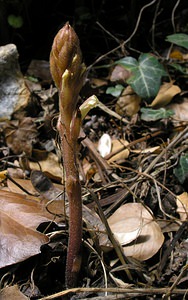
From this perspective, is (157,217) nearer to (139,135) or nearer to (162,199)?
(162,199)

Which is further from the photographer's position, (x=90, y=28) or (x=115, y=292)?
(x=90, y=28)

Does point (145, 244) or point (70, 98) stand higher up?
point (70, 98)

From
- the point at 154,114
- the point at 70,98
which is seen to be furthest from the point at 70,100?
the point at 154,114

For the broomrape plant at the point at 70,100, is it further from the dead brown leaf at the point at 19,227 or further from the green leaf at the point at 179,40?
the green leaf at the point at 179,40

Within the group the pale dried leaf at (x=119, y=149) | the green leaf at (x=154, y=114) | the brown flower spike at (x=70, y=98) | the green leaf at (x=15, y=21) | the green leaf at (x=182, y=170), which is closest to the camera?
the brown flower spike at (x=70, y=98)

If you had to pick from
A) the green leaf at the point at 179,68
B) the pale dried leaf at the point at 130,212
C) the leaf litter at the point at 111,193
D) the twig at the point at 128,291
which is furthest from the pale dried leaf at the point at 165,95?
the twig at the point at 128,291

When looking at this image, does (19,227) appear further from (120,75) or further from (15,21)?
(15,21)

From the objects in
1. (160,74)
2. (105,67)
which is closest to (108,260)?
(160,74)
